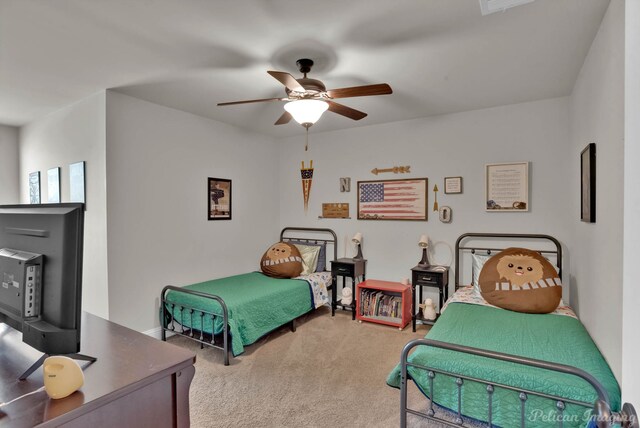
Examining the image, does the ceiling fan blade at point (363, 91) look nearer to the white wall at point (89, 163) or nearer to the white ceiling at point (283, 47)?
the white ceiling at point (283, 47)

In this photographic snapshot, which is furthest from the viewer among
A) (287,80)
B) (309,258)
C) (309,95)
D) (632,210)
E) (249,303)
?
(309,258)

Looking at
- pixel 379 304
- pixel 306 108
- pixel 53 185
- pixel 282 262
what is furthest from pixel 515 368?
pixel 53 185

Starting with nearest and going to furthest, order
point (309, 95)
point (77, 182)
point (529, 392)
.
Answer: point (529, 392)
point (309, 95)
point (77, 182)

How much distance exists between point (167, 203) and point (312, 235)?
6.64ft

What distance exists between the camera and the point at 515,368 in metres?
1.76

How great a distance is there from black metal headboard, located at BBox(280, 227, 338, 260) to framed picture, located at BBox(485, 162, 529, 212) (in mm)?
1936

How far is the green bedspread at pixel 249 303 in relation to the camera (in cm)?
300

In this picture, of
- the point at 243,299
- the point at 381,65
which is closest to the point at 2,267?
the point at 243,299

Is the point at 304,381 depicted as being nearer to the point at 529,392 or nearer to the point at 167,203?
the point at 529,392

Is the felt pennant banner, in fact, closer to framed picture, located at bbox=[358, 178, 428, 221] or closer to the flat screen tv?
framed picture, located at bbox=[358, 178, 428, 221]

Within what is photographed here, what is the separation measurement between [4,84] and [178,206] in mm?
1764

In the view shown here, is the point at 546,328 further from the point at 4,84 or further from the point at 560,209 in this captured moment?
the point at 4,84

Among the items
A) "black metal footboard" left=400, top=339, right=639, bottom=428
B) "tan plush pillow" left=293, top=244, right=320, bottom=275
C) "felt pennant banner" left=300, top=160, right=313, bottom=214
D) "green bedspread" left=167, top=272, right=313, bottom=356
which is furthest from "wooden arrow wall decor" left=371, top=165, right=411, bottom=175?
"black metal footboard" left=400, top=339, right=639, bottom=428

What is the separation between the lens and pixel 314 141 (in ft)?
15.8
